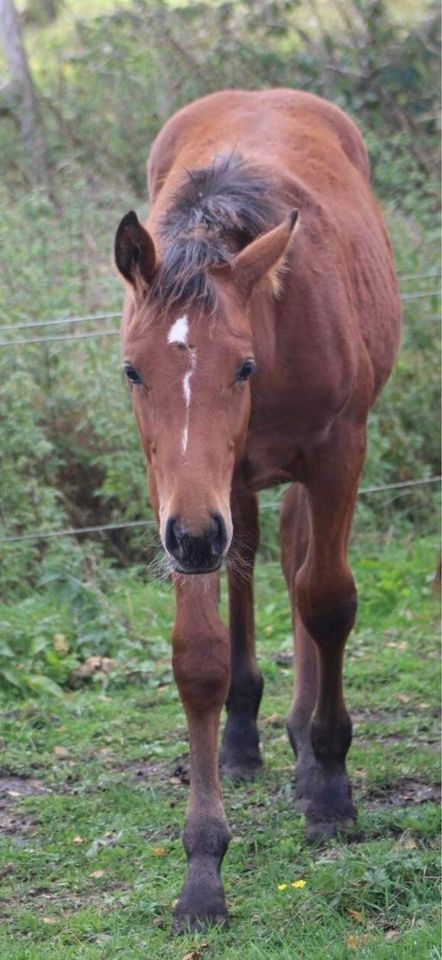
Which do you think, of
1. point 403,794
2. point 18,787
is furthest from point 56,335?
point 403,794

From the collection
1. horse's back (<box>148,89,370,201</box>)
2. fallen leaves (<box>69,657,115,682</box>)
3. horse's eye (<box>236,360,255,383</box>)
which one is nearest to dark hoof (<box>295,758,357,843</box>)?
horse's eye (<box>236,360,255,383</box>)

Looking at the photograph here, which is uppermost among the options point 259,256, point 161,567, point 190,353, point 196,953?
point 259,256

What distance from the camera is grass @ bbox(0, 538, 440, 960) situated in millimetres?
3479

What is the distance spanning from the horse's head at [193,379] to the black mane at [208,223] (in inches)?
0.4

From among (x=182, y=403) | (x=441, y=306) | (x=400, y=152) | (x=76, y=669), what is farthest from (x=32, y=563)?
(x=400, y=152)

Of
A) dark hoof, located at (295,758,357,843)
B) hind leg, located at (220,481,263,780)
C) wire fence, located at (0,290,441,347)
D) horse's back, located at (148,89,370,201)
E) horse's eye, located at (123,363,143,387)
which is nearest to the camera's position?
horse's eye, located at (123,363,143,387)

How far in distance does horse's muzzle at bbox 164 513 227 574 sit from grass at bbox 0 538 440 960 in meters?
0.96

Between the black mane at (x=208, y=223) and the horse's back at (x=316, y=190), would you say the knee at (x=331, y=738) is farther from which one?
the black mane at (x=208, y=223)

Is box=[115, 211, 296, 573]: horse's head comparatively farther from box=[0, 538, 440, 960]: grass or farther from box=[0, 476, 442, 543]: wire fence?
box=[0, 476, 442, 543]: wire fence

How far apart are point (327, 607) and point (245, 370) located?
1097 millimetres

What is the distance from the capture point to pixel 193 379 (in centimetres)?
337

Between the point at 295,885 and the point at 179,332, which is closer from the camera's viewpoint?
the point at 179,332

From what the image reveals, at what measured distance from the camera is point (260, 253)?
11.9 ft

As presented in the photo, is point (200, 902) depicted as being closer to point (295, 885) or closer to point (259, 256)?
point (295, 885)
